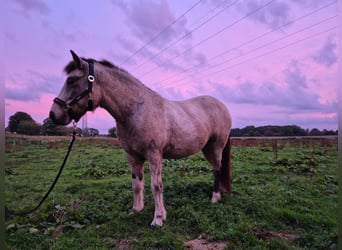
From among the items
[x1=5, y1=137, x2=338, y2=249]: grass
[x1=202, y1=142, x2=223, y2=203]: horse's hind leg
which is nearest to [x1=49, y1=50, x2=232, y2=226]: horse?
[x1=202, y1=142, x2=223, y2=203]: horse's hind leg

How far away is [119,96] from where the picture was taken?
4043 mm

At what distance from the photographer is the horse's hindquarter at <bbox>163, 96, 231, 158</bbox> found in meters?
4.48

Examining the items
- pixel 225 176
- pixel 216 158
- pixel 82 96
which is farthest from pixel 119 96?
pixel 225 176

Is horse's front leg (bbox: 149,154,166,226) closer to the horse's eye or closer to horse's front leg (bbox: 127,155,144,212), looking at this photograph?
horse's front leg (bbox: 127,155,144,212)

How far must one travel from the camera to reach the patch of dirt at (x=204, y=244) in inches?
135

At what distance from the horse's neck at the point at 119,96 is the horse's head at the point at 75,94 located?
0.85 feet

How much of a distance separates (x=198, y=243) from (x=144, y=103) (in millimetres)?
2242

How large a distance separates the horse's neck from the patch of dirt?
207 centimetres

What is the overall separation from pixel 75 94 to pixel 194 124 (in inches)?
85.6

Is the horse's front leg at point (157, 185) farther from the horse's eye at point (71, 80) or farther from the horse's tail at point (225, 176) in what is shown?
the horse's tail at point (225, 176)

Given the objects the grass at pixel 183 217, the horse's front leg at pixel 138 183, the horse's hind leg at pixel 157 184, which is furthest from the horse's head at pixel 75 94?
the grass at pixel 183 217

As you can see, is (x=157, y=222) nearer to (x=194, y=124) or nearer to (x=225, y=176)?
(x=194, y=124)

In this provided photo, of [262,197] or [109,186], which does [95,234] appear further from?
[262,197]

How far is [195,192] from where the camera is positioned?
18.8 ft
